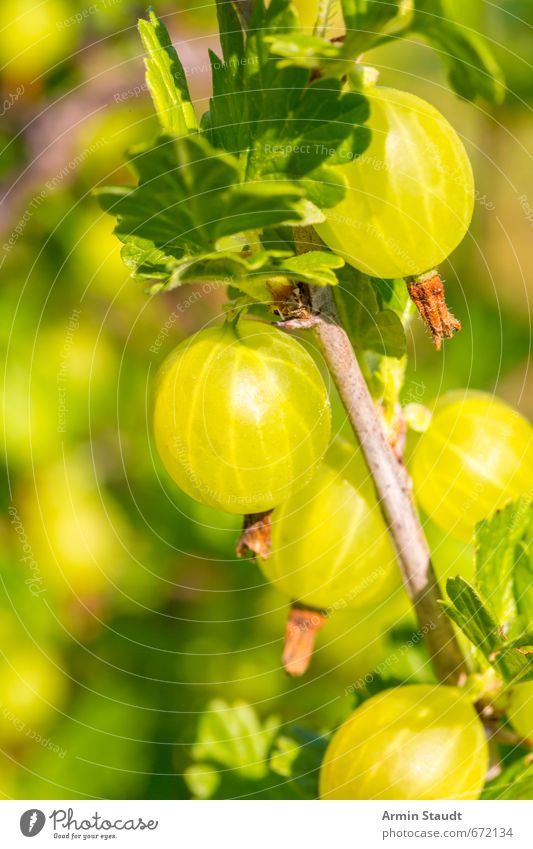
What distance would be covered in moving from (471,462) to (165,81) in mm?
302

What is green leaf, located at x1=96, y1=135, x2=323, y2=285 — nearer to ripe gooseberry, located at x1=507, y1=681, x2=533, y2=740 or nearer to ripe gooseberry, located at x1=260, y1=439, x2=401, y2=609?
ripe gooseberry, located at x1=260, y1=439, x2=401, y2=609

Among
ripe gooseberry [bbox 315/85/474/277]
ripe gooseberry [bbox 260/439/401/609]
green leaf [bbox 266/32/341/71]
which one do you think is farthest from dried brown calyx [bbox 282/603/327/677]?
green leaf [bbox 266/32/341/71]

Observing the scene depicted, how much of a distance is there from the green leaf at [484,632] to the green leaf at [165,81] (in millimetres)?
275

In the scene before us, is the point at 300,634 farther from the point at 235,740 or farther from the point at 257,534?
the point at 235,740

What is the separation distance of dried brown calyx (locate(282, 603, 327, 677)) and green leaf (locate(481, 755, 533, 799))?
0.14 m

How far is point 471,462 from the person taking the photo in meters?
0.53

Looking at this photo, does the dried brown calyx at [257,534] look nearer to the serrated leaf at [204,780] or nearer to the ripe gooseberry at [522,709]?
the ripe gooseberry at [522,709]

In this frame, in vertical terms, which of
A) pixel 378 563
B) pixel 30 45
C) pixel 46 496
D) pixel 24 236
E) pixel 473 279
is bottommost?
pixel 378 563

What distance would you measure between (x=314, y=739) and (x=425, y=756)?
21 cm

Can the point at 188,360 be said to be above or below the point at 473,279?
below

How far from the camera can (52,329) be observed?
3.83ft

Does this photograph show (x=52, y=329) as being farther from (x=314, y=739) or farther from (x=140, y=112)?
(x=314, y=739)

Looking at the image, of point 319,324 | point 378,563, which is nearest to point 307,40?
point 319,324

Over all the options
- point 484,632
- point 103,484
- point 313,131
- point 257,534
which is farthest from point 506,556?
point 103,484
